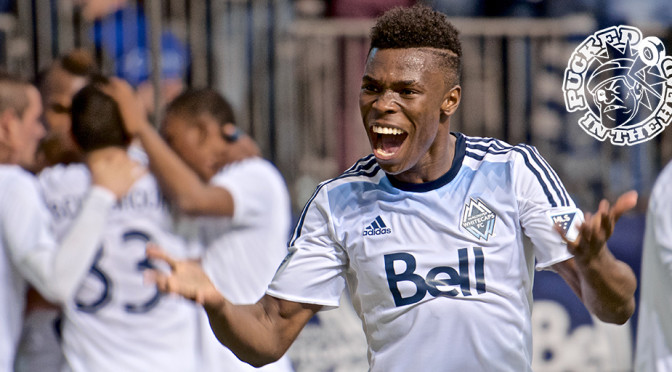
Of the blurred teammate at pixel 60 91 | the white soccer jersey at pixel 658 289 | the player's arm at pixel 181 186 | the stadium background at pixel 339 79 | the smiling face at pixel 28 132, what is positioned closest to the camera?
the white soccer jersey at pixel 658 289

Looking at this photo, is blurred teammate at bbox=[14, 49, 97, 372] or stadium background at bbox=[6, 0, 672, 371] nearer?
blurred teammate at bbox=[14, 49, 97, 372]

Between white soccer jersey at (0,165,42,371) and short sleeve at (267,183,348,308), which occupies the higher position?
short sleeve at (267,183,348,308)

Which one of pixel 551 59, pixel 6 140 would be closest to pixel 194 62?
pixel 6 140

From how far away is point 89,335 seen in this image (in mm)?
6293

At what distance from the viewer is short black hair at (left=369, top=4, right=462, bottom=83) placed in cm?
339

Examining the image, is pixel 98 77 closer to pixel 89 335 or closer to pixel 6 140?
pixel 6 140

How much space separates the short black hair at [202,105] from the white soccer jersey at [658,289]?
290cm

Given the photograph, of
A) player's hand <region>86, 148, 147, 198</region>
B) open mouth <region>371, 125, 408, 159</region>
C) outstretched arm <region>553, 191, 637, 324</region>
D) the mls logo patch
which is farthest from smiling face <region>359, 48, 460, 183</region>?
player's hand <region>86, 148, 147, 198</region>

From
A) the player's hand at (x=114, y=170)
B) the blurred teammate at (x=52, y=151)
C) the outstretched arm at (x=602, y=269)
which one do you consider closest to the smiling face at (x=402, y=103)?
the outstretched arm at (x=602, y=269)

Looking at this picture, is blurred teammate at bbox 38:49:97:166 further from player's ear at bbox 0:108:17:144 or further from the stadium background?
player's ear at bbox 0:108:17:144

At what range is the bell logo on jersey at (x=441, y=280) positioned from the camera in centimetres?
331

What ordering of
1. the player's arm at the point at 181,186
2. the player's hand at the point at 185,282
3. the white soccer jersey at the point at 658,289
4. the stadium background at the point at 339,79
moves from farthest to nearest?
the stadium background at the point at 339,79 < the player's arm at the point at 181,186 < the white soccer jersey at the point at 658,289 < the player's hand at the point at 185,282
